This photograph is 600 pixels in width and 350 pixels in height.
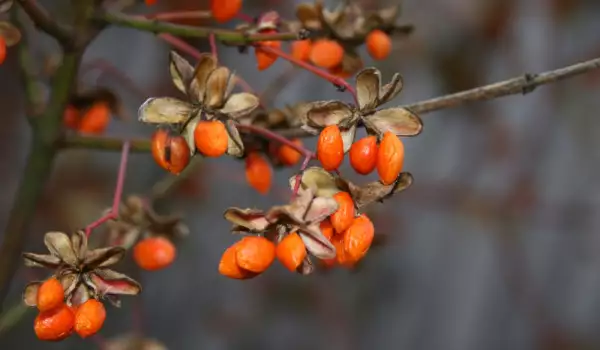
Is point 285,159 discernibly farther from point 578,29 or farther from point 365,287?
point 578,29

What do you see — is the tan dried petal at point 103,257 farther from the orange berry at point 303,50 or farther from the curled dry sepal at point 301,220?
the orange berry at point 303,50

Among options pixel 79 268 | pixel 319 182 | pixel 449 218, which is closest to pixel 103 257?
pixel 79 268

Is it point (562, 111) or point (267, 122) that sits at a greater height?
point (562, 111)

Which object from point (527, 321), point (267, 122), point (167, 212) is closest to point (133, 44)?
point (167, 212)

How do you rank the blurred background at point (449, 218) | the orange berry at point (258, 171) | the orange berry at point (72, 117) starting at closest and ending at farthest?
the orange berry at point (258, 171), the orange berry at point (72, 117), the blurred background at point (449, 218)

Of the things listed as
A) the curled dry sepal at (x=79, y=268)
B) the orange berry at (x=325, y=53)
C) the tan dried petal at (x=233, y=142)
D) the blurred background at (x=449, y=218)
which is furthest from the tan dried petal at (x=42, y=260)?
the blurred background at (x=449, y=218)

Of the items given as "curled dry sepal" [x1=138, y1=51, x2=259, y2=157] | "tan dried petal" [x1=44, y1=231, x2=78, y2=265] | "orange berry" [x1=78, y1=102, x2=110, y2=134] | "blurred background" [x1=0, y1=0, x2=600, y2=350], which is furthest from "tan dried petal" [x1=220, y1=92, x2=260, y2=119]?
"blurred background" [x1=0, y1=0, x2=600, y2=350]

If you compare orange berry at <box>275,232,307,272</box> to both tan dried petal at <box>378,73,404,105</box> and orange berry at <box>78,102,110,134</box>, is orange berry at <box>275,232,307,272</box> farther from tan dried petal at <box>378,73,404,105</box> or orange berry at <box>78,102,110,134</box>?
orange berry at <box>78,102,110,134</box>
